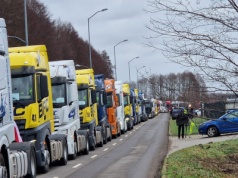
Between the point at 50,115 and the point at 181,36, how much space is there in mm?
9958

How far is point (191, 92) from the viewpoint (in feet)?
35.7

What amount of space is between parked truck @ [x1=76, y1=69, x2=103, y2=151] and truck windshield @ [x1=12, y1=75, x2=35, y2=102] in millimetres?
10097

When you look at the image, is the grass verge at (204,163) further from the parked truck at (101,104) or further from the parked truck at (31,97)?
the parked truck at (101,104)

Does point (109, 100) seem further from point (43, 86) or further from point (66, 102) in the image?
point (43, 86)

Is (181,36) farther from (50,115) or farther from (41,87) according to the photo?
(50,115)

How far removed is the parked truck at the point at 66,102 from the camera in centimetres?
2262

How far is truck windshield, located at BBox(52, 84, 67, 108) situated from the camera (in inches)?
893

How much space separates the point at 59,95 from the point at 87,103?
5.59 metres

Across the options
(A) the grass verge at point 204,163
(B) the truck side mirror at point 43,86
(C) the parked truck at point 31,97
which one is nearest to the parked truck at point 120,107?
(A) the grass verge at point 204,163

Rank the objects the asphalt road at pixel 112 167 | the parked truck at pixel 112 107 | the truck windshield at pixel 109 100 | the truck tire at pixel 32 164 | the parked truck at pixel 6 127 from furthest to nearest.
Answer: the truck windshield at pixel 109 100, the parked truck at pixel 112 107, the asphalt road at pixel 112 167, the truck tire at pixel 32 164, the parked truck at pixel 6 127

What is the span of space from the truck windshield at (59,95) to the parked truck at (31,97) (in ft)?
11.4

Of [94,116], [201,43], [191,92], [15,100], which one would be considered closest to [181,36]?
[201,43]

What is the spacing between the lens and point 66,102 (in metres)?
23.0

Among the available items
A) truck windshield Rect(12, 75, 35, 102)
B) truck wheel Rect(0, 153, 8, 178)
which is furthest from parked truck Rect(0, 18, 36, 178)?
truck windshield Rect(12, 75, 35, 102)
